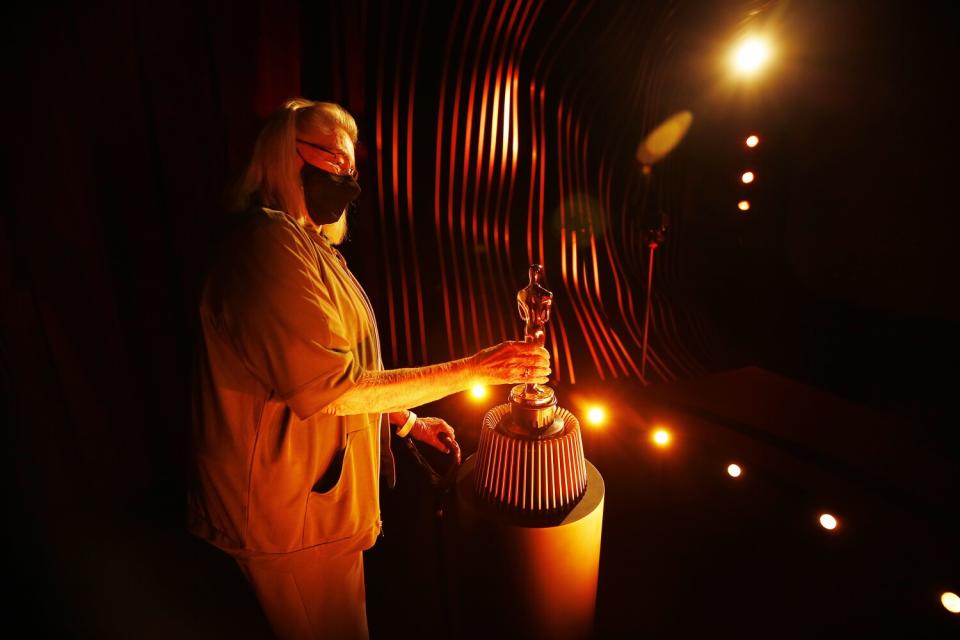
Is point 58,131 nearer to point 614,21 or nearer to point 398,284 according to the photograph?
point 398,284

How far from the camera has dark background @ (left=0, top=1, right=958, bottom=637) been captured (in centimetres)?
174

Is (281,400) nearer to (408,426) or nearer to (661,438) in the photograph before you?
(408,426)

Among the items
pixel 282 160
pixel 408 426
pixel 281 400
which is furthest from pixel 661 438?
pixel 282 160

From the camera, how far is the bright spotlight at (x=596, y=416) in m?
2.34

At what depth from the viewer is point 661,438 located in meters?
2.35

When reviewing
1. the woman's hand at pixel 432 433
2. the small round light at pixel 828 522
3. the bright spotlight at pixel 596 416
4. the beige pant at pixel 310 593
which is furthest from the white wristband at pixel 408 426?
the small round light at pixel 828 522

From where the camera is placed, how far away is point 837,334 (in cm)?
370

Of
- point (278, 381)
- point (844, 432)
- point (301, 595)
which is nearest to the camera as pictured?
point (278, 381)

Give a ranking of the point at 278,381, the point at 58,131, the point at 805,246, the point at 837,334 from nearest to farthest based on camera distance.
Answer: the point at 278,381
the point at 58,131
the point at 837,334
the point at 805,246

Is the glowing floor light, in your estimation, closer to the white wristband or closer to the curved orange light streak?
the curved orange light streak

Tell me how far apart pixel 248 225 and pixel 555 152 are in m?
2.42

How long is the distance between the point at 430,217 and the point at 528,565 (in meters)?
1.84

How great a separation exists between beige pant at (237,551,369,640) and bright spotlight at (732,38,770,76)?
13.3ft

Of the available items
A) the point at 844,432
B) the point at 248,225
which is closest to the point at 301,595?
the point at 248,225
